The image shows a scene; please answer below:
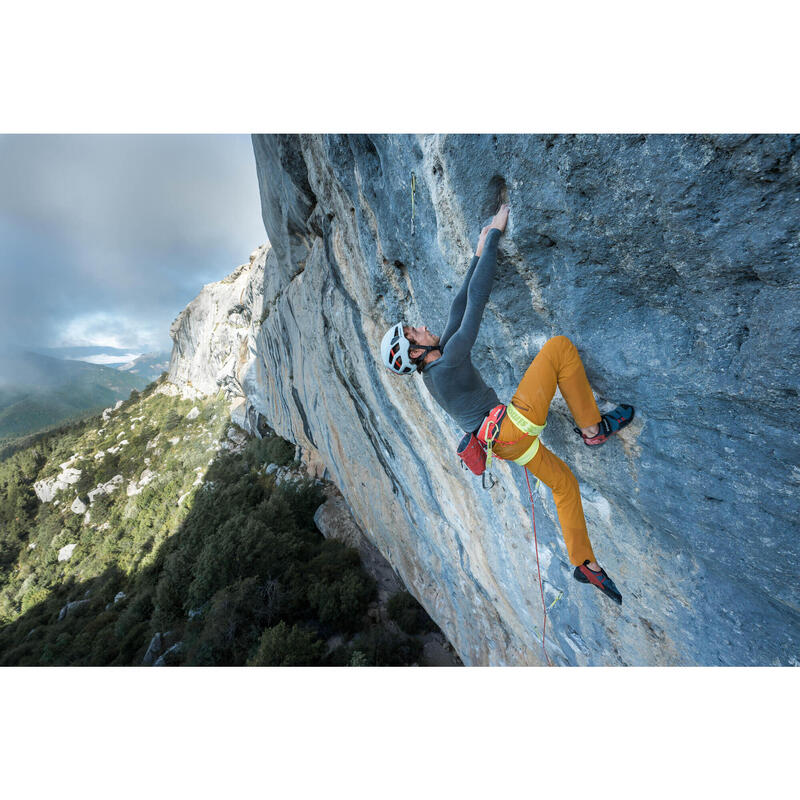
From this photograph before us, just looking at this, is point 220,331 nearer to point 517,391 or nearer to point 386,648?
point 386,648

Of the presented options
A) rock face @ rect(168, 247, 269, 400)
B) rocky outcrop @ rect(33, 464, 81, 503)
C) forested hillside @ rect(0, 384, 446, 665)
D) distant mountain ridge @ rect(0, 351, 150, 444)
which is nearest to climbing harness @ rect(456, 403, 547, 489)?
forested hillside @ rect(0, 384, 446, 665)

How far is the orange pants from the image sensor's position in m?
1.67

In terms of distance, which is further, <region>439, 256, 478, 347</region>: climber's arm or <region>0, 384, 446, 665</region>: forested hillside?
<region>0, 384, 446, 665</region>: forested hillside

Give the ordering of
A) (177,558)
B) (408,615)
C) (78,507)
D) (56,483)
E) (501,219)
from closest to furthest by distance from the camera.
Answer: (501,219) → (408,615) → (177,558) → (78,507) → (56,483)

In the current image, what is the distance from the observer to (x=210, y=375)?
1988 centimetres

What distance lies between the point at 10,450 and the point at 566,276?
3363 cm

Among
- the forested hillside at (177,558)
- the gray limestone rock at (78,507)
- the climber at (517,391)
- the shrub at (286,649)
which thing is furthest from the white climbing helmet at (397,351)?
the gray limestone rock at (78,507)

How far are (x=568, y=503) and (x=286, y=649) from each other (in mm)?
7274

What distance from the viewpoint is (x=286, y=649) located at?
21.3ft

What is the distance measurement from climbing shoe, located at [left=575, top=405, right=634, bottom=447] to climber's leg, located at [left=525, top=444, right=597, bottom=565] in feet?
0.90

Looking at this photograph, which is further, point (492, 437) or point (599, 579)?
point (599, 579)

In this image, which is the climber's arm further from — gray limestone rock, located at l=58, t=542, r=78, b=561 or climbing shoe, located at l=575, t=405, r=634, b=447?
gray limestone rock, located at l=58, t=542, r=78, b=561

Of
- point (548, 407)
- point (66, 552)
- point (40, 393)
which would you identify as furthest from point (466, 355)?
point (40, 393)

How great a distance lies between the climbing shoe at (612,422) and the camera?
66.3 inches
